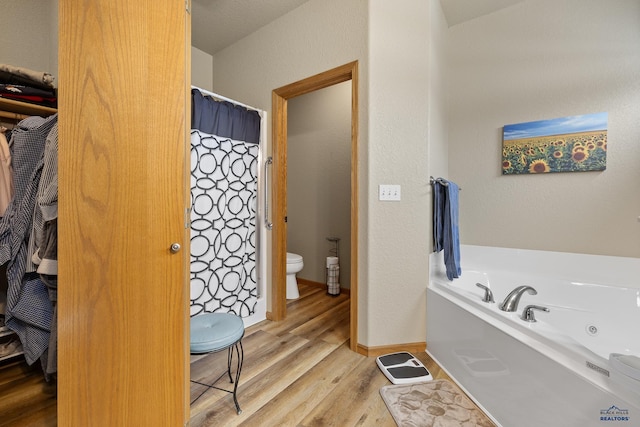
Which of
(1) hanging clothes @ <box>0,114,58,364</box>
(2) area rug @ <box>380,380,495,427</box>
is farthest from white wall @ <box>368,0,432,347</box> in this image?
(1) hanging clothes @ <box>0,114,58,364</box>

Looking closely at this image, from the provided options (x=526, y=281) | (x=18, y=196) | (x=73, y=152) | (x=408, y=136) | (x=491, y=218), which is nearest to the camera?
(x=73, y=152)

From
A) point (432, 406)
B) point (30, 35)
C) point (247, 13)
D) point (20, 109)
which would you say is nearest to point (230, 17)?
point (247, 13)

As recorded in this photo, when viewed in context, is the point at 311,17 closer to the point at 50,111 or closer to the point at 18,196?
the point at 50,111

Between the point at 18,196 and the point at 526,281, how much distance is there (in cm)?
339

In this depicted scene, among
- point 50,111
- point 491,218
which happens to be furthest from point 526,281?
point 50,111

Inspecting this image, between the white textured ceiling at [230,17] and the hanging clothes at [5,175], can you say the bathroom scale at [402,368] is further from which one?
the white textured ceiling at [230,17]

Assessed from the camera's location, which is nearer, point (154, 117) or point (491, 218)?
point (154, 117)

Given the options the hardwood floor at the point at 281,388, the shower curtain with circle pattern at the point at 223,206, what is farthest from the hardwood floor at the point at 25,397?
the shower curtain with circle pattern at the point at 223,206

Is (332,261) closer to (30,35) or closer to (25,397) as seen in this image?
(25,397)

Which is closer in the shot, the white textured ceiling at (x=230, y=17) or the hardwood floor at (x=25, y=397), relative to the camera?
the hardwood floor at (x=25, y=397)

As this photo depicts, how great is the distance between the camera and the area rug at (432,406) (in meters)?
1.22

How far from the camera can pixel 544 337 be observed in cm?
109

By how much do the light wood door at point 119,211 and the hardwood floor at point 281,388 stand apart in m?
0.41

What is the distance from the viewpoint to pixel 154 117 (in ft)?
3.25
